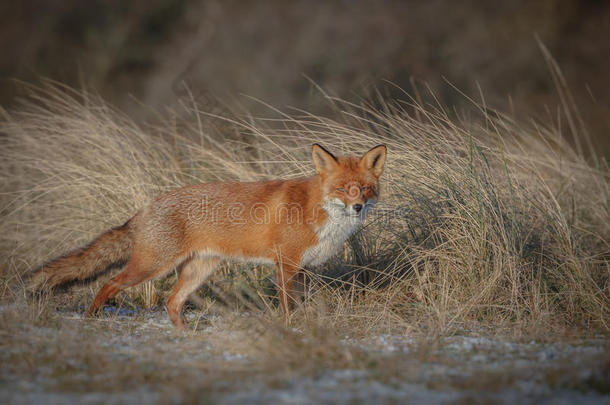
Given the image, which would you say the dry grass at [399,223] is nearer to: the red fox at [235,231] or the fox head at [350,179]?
the red fox at [235,231]

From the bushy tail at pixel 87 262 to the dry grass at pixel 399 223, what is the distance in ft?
0.68

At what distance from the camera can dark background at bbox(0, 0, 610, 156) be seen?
16328mm

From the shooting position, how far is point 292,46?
20016mm

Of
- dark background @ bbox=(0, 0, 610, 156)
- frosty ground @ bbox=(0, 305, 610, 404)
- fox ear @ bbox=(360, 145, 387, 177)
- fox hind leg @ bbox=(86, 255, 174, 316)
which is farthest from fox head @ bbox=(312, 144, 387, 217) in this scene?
dark background @ bbox=(0, 0, 610, 156)

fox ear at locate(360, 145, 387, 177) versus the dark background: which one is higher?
the dark background

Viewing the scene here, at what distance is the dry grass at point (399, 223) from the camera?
4.42 meters

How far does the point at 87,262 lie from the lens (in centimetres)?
476

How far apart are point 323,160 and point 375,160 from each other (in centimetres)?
46

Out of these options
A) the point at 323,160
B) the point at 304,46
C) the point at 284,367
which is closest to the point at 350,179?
the point at 323,160

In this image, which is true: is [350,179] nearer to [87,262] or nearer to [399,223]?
[399,223]

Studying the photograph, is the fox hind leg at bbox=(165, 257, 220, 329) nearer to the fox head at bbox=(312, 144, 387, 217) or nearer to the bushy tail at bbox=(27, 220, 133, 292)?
the bushy tail at bbox=(27, 220, 133, 292)

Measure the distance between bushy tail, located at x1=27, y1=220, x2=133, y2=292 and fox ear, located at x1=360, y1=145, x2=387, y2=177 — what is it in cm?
Answer: 217

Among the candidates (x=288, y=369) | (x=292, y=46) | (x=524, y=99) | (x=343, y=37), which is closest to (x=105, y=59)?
(x=292, y=46)

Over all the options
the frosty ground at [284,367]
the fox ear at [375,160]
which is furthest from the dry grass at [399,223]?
the fox ear at [375,160]
